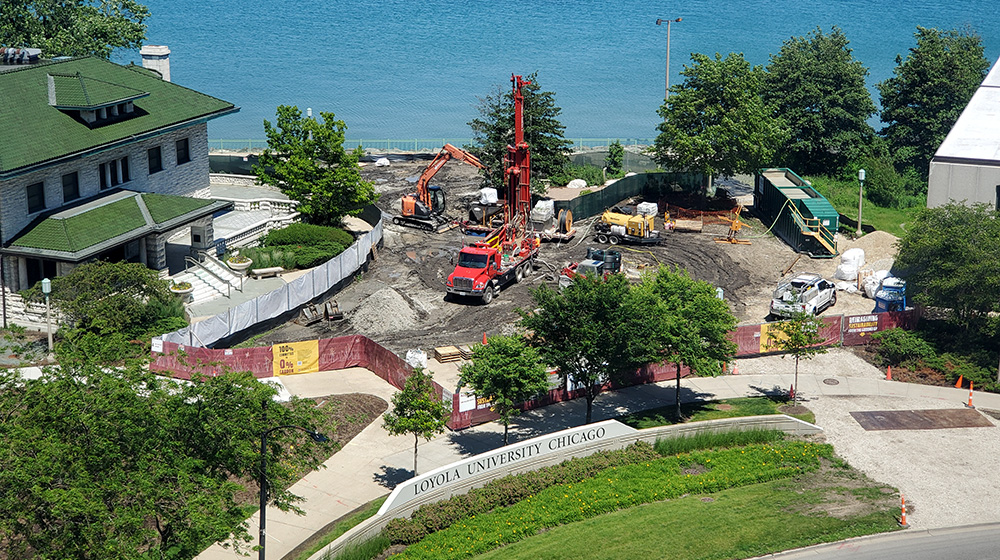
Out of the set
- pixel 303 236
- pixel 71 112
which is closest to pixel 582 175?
pixel 303 236

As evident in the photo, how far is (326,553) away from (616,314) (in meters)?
14.0

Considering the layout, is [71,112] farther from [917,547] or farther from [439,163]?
[917,547]

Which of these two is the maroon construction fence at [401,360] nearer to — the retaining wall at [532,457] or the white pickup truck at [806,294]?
the white pickup truck at [806,294]

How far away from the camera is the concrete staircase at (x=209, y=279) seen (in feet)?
163

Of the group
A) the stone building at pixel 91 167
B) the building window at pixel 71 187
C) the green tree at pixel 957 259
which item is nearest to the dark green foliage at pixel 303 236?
the stone building at pixel 91 167

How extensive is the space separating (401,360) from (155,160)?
2305 cm

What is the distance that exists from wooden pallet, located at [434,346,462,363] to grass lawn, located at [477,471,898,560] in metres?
14.2

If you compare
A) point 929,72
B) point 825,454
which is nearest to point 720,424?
point 825,454

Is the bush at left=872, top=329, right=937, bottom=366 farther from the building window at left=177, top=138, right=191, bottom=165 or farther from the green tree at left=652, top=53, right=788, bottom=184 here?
the building window at left=177, top=138, right=191, bottom=165

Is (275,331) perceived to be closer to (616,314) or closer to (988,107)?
(616,314)

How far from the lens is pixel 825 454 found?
36594 millimetres

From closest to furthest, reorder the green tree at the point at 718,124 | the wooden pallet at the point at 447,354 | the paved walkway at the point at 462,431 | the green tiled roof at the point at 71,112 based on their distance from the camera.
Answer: the paved walkway at the point at 462,431, the wooden pallet at the point at 447,354, the green tiled roof at the point at 71,112, the green tree at the point at 718,124

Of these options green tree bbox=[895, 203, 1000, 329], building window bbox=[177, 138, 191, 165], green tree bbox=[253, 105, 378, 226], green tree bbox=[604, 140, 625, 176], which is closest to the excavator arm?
green tree bbox=[253, 105, 378, 226]

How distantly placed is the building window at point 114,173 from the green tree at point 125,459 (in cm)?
2705
